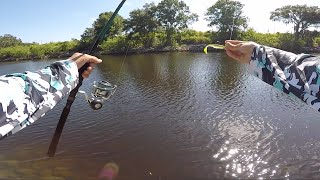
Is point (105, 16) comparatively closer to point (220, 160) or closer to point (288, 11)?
point (288, 11)

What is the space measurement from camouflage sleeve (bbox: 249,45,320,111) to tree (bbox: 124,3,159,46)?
6460 centimetres

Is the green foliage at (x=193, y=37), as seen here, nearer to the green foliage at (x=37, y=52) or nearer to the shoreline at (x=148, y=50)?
the shoreline at (x=148, y=50)

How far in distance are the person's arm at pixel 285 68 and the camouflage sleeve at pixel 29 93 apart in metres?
1.15

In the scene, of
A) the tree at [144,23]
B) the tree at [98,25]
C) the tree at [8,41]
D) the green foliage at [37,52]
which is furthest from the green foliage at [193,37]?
→ the tree at [8,41]

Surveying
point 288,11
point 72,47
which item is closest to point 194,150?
point 288,11

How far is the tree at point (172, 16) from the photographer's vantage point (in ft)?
220

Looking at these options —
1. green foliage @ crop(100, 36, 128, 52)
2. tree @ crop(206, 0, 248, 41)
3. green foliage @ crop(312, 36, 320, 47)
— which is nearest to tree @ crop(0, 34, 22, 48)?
green foliage @ crop(100, 36, 128, 52)

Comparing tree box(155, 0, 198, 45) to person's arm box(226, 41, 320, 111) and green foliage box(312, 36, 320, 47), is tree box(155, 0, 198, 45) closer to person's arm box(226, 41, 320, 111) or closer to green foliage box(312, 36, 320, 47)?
green foliage box(312, 36, 320, 47)

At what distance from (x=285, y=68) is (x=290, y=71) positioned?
0.19 feet

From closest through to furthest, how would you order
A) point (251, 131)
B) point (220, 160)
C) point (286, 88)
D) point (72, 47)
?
point (286, 88) < point (220, 160) < point (251, 131) < point (72, 47)

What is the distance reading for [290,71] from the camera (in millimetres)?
1760

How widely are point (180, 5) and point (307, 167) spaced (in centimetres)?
6321

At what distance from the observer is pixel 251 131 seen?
1247cm

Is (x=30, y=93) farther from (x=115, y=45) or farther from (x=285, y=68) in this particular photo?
(x=115, y=45)
